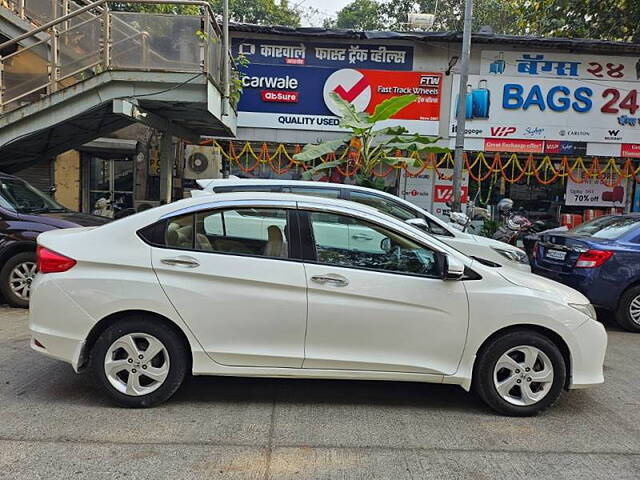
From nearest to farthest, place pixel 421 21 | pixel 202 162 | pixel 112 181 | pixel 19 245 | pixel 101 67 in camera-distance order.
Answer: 1. pixel 19 245
2. pixel 101 67
3. pixel 202 162
4. pixel 112 181
5. pixel 421 21

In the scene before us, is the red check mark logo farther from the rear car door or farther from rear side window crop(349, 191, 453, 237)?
the rear car door

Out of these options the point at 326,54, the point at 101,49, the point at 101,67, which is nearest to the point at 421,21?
the point at 326,54

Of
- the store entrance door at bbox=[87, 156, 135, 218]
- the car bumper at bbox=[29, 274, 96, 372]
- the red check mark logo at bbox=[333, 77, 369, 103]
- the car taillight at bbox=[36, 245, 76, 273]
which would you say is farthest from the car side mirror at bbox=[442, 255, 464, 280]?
the store entrance door at bbox=[87, 156, 135, 218]

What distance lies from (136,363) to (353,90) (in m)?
11.2

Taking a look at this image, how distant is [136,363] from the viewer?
3.97 metres

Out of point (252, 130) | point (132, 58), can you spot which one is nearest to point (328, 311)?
point (132, 58)

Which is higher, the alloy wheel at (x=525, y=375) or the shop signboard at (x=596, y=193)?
the shop signboard at (x=596, y=193)

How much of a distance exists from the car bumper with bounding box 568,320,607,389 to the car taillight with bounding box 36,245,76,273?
12.7 ft

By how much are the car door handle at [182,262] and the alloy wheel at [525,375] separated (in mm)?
2419

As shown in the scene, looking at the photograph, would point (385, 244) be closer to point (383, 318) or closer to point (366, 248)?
point (366, 248)

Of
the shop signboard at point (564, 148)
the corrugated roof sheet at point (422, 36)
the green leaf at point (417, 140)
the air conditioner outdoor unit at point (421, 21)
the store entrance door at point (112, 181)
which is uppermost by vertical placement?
the air conditioner outdoor unit at point (421, 21)

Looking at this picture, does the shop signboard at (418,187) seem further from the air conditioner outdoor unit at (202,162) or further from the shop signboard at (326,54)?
the air conditioner outdoor unit at (202,162)

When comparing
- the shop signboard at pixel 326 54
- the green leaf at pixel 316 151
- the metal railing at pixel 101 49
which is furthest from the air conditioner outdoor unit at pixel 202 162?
the metal railing at pixel 101 49

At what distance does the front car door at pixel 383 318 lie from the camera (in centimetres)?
399
